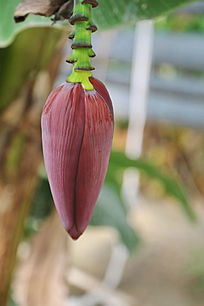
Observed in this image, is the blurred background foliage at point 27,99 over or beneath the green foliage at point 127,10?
beneath

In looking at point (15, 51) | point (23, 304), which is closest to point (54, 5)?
point (15, 51)

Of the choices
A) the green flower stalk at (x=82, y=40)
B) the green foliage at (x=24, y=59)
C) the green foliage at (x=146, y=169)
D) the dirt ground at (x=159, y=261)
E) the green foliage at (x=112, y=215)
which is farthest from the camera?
the dirt ground at (x=159, y=261)

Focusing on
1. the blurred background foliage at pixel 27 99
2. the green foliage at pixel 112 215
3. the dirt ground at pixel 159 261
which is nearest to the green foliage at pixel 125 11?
the blurred background foliage at pixel 27 99

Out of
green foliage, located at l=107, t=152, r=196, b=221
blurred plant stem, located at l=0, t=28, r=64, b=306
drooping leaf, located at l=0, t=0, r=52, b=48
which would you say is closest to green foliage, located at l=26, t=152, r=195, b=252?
green foliage, located at l=107, t=152, r=196, b=221

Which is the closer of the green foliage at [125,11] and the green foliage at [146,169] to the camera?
the green foliage at [125,11]

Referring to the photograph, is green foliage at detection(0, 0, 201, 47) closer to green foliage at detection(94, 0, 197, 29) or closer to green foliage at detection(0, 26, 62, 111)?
green foliage at detection(94, 0, 197, 29)

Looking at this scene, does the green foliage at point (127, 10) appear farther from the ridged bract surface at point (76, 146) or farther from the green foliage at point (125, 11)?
the ridged bract surface at point (76, 146)

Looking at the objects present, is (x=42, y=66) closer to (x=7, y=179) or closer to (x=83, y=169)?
(x=7, y=179)

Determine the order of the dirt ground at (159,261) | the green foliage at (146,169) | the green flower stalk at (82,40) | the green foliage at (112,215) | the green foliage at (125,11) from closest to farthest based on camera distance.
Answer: the green flower stalk at (82,40)
the green foliage at (125,11)
the green foliage at (146,169)
the green foliage at (112,215)
the dirt ground at (159,261)
